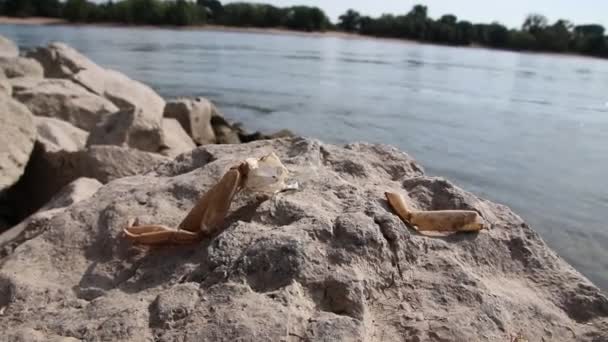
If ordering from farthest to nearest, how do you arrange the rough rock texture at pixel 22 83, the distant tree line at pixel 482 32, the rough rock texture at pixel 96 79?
the distant tree line at pixel 482 32, the rough rock texture at pixel 96 79, the rough rock texture at pixel 22 83

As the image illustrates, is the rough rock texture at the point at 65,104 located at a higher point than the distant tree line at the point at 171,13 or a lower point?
lower

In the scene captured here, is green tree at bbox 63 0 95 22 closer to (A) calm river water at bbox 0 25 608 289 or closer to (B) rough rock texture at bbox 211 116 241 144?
(A) calm river water at bbox 0 25 608 289

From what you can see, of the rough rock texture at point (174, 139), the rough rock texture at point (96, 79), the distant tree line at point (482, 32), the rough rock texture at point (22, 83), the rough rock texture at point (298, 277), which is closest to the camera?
the rough rock texture at point (298, 277)

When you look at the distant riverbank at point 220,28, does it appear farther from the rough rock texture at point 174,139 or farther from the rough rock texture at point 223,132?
the rough rock texture at point 174,139

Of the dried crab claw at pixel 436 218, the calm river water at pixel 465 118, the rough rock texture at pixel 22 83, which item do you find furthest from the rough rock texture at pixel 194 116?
the dried crab claw at pixel 436 218

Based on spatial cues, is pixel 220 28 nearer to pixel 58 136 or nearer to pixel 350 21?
pixel 350 21
